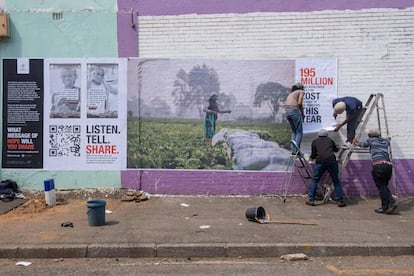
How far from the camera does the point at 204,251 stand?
7.09 meters

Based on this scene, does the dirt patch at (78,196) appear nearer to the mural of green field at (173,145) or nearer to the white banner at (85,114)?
the white banner at (85,114)

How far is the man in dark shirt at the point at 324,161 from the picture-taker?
962 cm

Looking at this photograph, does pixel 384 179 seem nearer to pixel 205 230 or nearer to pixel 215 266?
pixel 205 230

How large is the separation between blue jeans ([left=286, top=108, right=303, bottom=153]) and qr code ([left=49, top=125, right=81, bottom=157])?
475 cm

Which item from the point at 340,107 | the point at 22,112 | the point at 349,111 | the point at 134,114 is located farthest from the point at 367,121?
the point at 22,112

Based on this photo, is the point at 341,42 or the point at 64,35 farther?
the point at 64,35

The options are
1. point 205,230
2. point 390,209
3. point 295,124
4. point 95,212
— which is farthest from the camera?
point 295,124

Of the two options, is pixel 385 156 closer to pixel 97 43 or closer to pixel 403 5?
pixel 403 5

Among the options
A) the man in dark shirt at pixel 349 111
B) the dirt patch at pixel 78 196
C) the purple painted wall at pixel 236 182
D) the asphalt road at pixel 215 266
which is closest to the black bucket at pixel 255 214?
the asphalt road at pixel 215 266

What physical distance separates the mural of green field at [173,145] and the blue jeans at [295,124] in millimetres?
667

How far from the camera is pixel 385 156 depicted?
922cm

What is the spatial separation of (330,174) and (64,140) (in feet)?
19.5

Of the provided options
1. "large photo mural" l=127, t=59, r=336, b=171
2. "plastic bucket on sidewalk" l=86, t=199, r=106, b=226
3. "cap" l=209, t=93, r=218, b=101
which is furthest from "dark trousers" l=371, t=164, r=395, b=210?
"plastic bucket on sidewalk" l=86, t=199, r=106, b=226

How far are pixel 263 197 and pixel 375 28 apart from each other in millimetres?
4492
